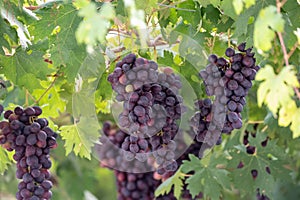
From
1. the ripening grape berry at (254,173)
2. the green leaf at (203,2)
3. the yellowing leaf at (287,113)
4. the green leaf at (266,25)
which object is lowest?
the ripening grape berry at (254,173)

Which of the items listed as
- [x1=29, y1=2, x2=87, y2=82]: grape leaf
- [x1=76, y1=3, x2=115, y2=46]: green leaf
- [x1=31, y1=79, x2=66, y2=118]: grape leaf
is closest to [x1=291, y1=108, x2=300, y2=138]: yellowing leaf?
[x1=76, y1=3, x2=115, y2=46]: green leaf

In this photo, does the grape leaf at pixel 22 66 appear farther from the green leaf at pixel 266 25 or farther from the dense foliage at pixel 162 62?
the green leaf at pixel 266 25

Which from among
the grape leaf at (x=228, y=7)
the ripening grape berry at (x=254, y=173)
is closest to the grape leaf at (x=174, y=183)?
the ripening grape berry at (x=254, y=173)

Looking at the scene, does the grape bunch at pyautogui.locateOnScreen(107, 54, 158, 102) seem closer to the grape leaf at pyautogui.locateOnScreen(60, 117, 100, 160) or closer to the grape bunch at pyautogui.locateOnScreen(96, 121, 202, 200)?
the grape leaf at pyautogui.locateOnScreen(60, 117, 100, 160)

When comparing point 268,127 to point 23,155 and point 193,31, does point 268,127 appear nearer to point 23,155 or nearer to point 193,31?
point 193,31

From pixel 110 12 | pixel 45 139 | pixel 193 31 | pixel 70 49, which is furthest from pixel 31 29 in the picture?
pixel 110 12
